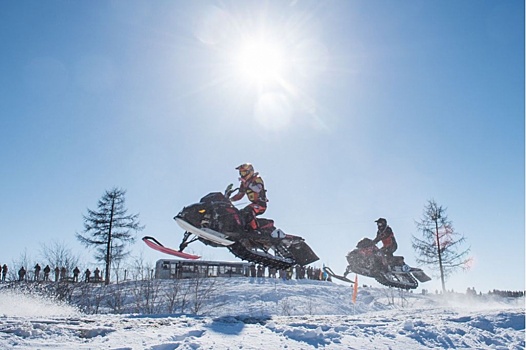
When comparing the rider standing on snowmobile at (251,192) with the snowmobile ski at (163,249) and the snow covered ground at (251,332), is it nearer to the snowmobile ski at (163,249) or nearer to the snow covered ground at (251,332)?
the snowmobile ski at (163,249)

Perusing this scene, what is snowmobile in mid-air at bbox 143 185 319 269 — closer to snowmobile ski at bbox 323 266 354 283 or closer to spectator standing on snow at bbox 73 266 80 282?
snowmobile ski at bbox 323 266 354 283

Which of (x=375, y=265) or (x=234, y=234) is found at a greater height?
(x=234, y=234)

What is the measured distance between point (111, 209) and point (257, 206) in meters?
20.0

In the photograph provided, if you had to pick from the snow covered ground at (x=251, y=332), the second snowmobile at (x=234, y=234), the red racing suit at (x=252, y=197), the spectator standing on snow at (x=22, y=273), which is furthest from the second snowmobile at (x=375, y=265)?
the spectator standing on snow at (x=22, y=273)

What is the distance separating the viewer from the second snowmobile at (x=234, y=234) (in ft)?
32.4

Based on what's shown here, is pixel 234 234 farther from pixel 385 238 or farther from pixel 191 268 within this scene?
pixel 191 268

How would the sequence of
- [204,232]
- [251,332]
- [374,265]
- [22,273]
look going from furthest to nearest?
[22,273], [374,265], [204,232], [251,332]

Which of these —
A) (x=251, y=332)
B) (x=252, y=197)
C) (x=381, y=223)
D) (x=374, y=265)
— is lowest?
(x=251, y=332)

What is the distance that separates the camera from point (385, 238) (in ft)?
44.4

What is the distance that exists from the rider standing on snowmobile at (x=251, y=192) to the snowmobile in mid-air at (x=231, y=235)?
22 cm

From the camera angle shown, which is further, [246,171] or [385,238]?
[385,238]

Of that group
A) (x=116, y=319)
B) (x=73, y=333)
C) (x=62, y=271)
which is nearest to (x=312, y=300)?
(x=62, y=271)

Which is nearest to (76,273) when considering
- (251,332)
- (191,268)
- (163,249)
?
(191,268)

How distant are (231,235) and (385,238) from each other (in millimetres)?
5989
